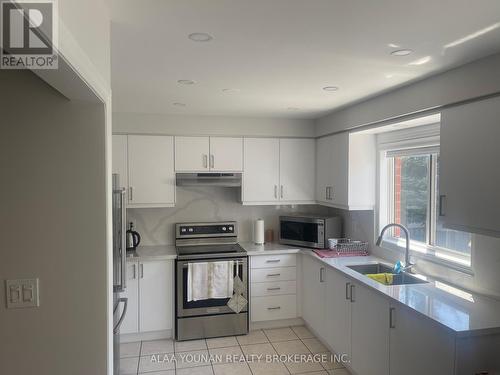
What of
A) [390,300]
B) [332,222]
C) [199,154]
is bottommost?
[390,300]

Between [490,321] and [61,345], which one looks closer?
[61,345]

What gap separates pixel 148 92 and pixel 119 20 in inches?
52.8

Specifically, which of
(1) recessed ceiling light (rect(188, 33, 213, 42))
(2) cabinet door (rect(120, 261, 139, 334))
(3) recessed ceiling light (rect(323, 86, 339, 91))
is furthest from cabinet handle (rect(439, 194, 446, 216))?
(2) cabinet door (rect(120, 261, 139, 334))

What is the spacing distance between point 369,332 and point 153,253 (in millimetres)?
2202

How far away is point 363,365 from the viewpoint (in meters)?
2.87

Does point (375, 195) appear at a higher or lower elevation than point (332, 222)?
higher

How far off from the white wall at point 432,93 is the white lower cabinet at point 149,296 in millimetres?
2360

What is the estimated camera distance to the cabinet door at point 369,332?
8.50 ft

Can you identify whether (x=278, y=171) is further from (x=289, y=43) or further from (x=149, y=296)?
(x=289, y=43)

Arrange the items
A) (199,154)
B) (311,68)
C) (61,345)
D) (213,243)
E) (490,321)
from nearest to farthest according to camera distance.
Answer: (61,345), (490,321), (311,68), (199,154), (213,243)

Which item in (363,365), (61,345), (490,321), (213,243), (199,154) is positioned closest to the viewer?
(61,345)

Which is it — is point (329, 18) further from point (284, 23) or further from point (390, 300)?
point (390, 300)

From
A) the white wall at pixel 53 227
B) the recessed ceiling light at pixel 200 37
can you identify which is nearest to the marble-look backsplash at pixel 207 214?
the recessed ceiling light at pixel 200 37

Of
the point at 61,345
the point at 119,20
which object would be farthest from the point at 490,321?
the point at 119,20
